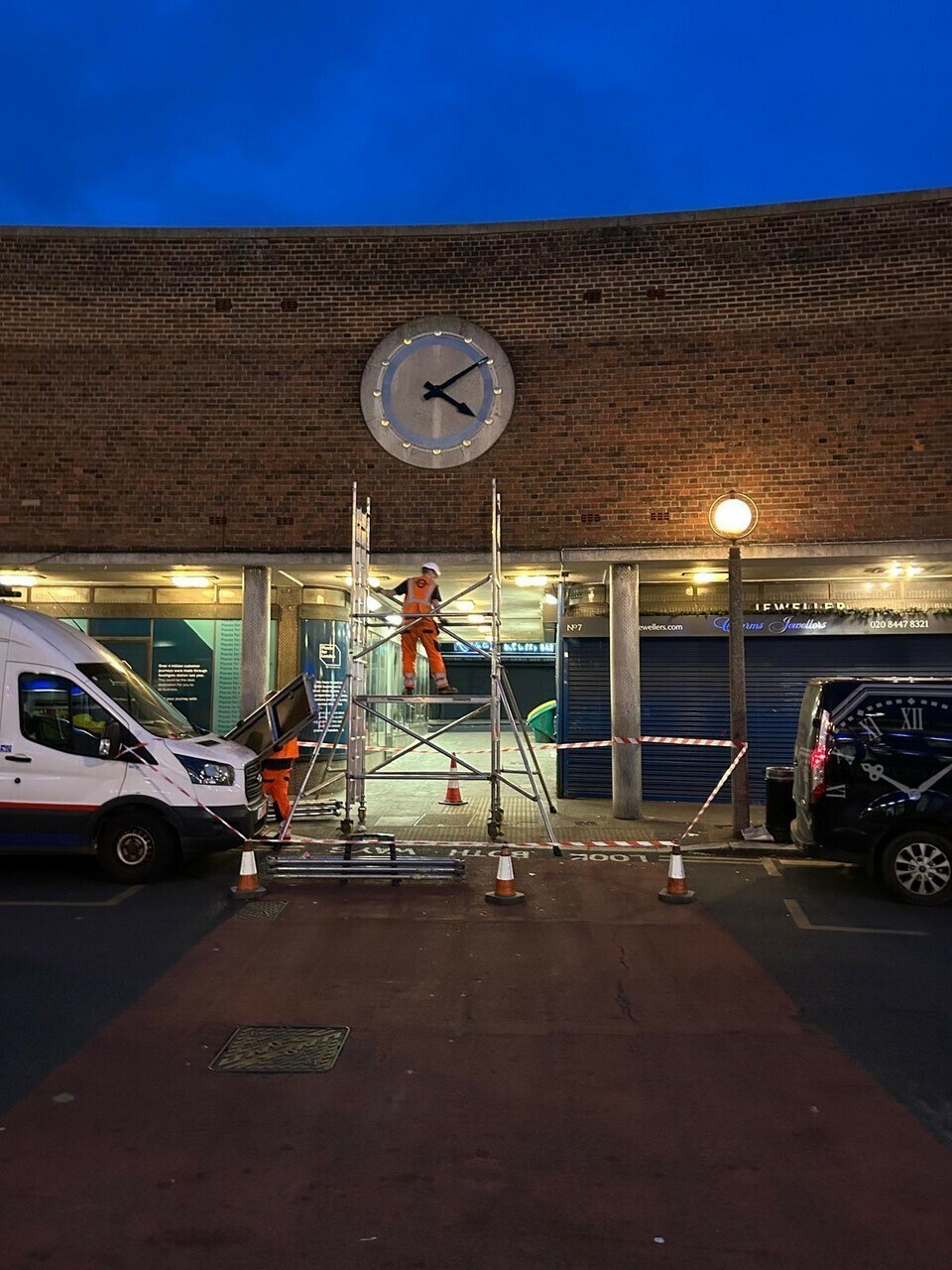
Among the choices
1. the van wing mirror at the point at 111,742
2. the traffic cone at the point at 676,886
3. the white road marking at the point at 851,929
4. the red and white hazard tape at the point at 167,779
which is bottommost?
the white road marking at the point at 851,929

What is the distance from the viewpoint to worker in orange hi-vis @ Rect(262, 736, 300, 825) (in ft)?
36.1

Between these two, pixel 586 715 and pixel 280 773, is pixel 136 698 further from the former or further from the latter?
pixel 586 715

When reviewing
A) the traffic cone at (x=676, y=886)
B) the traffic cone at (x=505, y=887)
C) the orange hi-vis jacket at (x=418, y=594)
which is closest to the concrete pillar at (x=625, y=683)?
the orange hi-vis jacket at (x=418, y=594)

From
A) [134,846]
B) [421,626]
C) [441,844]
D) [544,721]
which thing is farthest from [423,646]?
[544,721]

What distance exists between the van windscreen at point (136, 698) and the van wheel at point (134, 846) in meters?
0.87

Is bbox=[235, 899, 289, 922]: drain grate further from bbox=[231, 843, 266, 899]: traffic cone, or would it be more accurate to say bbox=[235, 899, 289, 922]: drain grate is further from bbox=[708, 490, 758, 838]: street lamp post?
bbox=[708, 490, 758, 838]: street lamp post

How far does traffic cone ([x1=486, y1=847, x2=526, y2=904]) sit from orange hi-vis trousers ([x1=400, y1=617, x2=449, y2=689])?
3.27 meters

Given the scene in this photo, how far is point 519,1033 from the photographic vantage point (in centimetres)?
491

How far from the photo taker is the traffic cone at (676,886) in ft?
25.9

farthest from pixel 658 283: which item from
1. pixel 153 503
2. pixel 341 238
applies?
pixel 153 503

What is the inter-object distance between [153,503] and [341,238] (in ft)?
15.6

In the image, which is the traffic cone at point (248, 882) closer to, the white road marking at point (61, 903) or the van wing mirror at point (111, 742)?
the white road marking at point (61, 903)

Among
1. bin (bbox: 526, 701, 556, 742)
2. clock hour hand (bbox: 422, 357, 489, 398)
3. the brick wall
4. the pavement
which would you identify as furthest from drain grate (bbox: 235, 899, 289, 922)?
bin (bbox: 526, 701, 556, 742)

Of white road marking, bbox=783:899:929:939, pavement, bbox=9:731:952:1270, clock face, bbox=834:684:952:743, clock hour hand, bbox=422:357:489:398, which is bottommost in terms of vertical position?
white road marking, bbox=783:899:929:939
